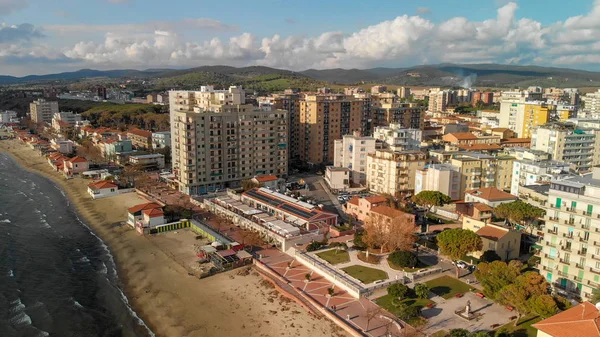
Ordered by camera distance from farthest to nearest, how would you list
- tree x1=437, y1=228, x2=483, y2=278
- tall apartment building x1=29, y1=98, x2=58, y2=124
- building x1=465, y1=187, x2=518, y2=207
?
1. tall apartment building x1=29, y1=98, x2=58, y2=124
2. building x1=465, y1=187, x2=518, y2=207
3. tree x1=437, y1=228, x2=483, y2=278

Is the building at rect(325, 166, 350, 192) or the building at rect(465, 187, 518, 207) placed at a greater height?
the building at rect(465, 187, 518, 207)

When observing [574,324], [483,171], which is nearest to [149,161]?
[483,171]

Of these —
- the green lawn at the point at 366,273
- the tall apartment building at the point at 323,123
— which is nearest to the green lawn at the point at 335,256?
the green lawn at the point at 366,273

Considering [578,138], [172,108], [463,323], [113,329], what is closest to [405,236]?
[463,323]

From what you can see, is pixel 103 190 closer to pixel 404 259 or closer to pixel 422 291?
pixel 404 259

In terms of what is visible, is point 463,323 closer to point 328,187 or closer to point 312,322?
point 312,322

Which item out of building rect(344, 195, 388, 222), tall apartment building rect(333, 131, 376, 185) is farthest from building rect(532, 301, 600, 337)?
tall apartment building rect(333, 131, 376, 185)

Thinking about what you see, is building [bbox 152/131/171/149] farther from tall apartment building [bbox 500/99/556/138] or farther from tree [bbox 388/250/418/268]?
tall apartment building [bbox 500/99/556/138]
